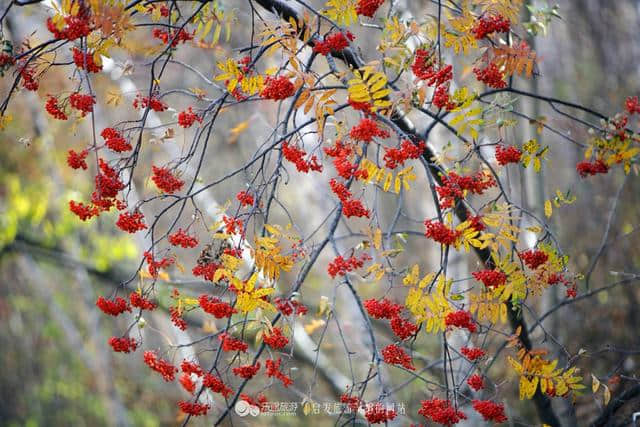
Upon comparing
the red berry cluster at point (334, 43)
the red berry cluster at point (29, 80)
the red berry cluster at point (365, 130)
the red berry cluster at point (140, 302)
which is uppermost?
the red berry cluster at point (29, 80)

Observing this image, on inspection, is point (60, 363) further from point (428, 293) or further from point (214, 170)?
point (428, 293)

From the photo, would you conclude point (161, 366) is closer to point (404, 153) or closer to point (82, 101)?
point (82, 101)

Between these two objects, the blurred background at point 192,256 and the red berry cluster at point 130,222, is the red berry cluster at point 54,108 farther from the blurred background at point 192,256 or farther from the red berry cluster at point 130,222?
the blurred background at point 192,256

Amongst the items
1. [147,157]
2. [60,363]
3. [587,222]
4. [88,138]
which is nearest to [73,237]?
[88,138]

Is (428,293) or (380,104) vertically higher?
(380,104)

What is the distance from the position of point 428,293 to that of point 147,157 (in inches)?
317

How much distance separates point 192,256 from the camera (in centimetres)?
985

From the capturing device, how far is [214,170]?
9859 mm

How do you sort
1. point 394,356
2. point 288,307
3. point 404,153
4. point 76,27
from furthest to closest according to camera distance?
point 288,307
point 394,356
point 404,153
point 76,27

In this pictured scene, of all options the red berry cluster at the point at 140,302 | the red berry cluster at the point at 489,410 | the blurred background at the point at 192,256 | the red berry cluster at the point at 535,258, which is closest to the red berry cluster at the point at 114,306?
the red berry cluster at the point at 140,302

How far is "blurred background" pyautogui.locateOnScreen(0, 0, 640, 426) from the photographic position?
489 centimetres

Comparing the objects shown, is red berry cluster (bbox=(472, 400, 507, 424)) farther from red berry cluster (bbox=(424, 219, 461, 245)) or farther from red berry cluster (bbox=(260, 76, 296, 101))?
red berry cluster (bbox=(260, 76, 296, 101))

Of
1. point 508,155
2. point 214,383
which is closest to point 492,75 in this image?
point 508,155

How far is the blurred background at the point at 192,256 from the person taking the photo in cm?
489
